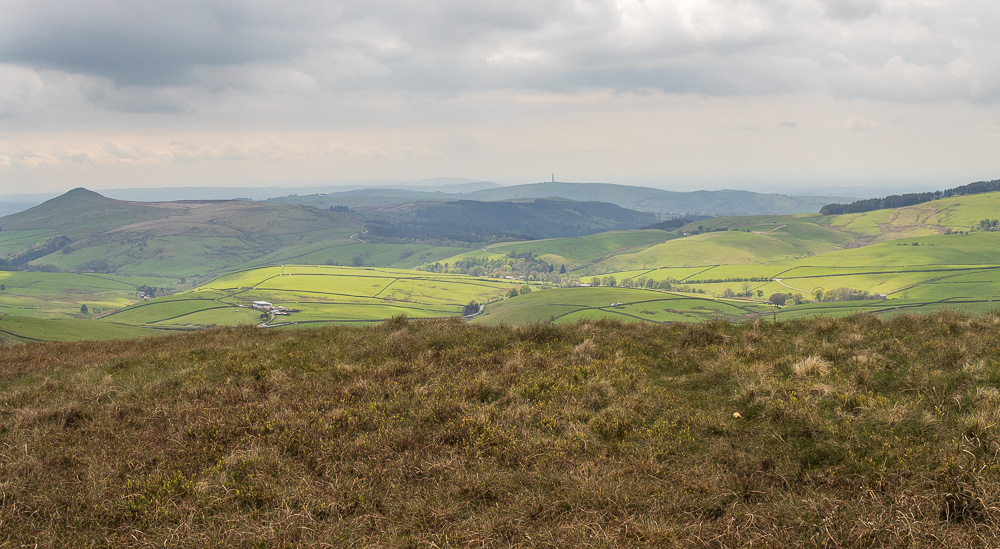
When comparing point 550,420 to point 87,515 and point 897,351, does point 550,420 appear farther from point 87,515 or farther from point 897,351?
point 897,351

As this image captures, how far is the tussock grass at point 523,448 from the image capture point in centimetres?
652

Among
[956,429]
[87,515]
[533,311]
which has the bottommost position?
[533,311]

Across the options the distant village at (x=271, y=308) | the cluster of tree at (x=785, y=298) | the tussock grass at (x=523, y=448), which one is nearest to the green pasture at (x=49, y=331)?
the tussock grass at (x=523, y=448)

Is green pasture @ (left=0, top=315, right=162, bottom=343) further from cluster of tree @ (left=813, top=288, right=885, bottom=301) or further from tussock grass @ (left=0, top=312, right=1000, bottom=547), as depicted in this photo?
cluster of tree @ (left=813, top=288, right=885, bottom=301)

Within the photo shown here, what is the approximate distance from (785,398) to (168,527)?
35.5 ft

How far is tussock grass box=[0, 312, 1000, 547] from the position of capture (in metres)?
6.52

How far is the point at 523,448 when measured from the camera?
8703mm

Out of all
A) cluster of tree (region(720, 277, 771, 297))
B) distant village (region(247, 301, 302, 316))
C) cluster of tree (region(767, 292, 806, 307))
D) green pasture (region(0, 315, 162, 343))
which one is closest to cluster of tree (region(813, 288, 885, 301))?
cluster of tree (region(767, 292, 806, 307))

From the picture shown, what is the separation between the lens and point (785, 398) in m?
9.95

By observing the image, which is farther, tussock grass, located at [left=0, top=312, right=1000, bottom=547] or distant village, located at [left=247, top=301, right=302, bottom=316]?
distant village, located at [left=247, top=301, right=302, bottom=316]

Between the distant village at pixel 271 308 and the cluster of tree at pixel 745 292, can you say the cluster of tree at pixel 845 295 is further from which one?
the distant village at pixel 271 308

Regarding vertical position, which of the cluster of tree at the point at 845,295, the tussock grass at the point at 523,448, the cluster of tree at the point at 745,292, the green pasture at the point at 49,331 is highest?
the tussock grass at the point at 523,448

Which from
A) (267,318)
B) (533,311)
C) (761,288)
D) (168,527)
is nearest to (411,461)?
(168,527)

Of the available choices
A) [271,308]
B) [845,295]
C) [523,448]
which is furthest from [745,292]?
[523,448]
